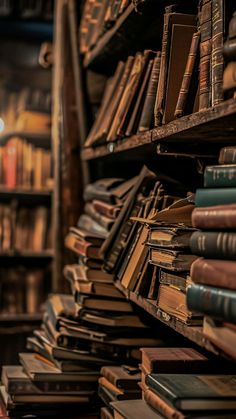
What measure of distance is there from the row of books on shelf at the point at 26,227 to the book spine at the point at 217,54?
2.90m

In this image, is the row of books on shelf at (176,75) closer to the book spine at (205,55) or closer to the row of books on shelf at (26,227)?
the book spine at (205,55)

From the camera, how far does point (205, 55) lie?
1648mm

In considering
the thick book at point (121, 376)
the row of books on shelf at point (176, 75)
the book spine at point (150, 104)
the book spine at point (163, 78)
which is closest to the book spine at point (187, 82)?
the row of books on shelf at point (176, 75)

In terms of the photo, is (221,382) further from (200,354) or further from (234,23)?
(234,23)

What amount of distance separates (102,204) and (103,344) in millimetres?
516

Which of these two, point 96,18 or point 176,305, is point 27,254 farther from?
point 176,305

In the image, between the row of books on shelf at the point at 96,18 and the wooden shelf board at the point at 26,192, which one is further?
the wooden shelf board at the point at 26,192

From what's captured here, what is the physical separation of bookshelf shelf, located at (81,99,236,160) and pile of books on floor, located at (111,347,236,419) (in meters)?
0.54

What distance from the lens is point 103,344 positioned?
95.3 inches

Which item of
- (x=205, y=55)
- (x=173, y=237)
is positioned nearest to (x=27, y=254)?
(x=173, y=237)

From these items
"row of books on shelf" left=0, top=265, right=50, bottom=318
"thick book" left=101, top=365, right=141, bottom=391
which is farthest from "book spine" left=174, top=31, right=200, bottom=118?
"row of books on shelf" left=0, top=265, right=50, bottom=318

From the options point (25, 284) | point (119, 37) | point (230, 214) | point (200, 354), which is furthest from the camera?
point (25, 284)

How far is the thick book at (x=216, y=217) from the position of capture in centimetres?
136

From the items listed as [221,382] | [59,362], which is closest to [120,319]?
[59,362]
